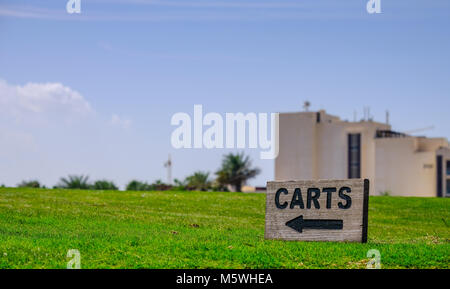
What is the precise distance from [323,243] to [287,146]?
96450 millimetres

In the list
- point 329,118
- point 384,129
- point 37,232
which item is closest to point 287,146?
point 329,118

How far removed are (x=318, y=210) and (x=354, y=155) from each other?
92.9 metres

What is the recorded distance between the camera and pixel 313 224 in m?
14.7

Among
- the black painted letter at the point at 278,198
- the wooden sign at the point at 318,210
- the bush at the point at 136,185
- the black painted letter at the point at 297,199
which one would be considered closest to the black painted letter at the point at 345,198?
the wooden sign at the point at 318,210

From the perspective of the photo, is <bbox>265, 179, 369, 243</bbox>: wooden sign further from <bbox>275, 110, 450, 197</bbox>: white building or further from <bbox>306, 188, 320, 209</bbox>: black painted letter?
<bbox>275, 110, 450, 197</bbox>: white building

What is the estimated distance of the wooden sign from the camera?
14.4 m

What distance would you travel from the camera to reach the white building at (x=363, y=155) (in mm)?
100375

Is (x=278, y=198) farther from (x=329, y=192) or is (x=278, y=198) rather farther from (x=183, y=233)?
(x=183, y=233)

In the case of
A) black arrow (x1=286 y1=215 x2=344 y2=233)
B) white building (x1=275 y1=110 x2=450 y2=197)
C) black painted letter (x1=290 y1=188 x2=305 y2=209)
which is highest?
white building (x1=275 y1=110 x2=450 y2=197)

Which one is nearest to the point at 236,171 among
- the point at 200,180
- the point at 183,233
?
the point at 200,180

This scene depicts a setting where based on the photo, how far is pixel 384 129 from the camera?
106 metres

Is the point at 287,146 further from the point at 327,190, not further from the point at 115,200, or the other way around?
the point at 327,190

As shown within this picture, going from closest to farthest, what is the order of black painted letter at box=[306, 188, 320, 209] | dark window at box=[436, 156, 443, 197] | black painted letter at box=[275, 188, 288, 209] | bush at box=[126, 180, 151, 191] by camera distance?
black painted letter at box=[306, 188, 320, 209] → black painted letter at box=[275, 188, 288, 209] → bush at box=[126, 180, 151, 191] → dark window at box=[436, 156, 443, 197]

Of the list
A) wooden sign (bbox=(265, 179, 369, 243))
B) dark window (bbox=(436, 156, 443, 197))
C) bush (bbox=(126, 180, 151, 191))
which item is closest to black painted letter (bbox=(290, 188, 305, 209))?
wooden sign (bbox=(265, 179, 369, 243))
